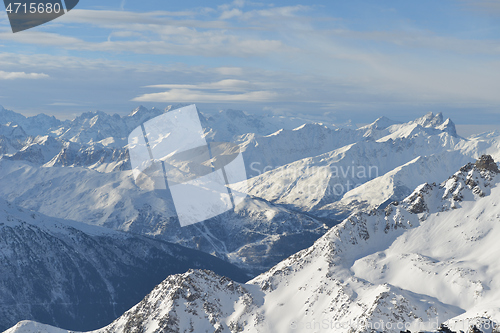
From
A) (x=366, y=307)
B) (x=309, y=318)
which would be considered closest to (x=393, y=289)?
(x=366, y=307)

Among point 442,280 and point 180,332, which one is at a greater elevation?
point 442,280

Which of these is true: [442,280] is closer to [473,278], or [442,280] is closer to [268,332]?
[473,278]

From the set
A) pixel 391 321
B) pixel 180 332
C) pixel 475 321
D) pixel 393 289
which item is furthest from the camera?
pixel 180 332

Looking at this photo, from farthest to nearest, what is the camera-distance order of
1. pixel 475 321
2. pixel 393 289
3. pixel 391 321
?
1. pixel 393 289
2. pixel 391 321
3. pixel 475 321

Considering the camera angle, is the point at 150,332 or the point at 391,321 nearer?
the point at 391,321

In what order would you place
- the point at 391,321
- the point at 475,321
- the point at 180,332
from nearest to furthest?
1. the point at 475,321
2. the point at 391,321
3. the point at 180,332

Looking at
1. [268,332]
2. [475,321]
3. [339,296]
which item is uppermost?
[475,321]

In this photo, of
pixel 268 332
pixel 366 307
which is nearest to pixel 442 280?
pixel 366 307

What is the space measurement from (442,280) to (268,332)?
247 feet

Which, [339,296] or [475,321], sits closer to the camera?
[475,321]

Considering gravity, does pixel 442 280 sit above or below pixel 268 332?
above

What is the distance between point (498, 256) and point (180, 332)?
137589 millimetres

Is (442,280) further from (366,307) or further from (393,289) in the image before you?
(366,307)

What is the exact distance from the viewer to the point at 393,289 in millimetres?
185000
